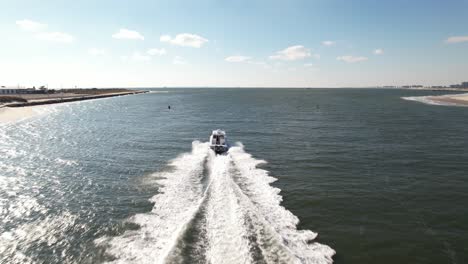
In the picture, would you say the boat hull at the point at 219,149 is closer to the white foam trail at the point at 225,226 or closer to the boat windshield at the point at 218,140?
the boat windshield at the point at 218,140

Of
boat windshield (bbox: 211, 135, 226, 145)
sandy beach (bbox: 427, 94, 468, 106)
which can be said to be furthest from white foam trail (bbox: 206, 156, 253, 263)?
sandy beach (bbox: 427, 94, 468, 106)

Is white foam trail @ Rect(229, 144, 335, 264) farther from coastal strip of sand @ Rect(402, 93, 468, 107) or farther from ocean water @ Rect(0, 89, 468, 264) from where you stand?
coastal strip of sand @ Rect(402, 93, 468, 107)

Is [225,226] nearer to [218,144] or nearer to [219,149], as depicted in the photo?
[219,149]

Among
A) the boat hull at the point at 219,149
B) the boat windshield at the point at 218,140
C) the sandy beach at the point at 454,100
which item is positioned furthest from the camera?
the sandy beach at the point at 454,100

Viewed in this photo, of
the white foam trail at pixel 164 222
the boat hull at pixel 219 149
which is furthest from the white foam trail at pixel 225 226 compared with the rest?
the boat hull at pixel 219 149

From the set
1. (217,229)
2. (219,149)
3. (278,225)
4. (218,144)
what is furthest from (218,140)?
(217,229)

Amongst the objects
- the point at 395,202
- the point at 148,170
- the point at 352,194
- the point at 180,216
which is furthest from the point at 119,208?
the point at 395,202

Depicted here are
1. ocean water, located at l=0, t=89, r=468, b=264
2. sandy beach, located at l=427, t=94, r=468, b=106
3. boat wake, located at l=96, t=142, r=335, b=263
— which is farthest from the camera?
sandy beach, located at l=427, t=94, r=468, b=106

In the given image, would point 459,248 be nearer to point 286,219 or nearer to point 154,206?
point 286,219
